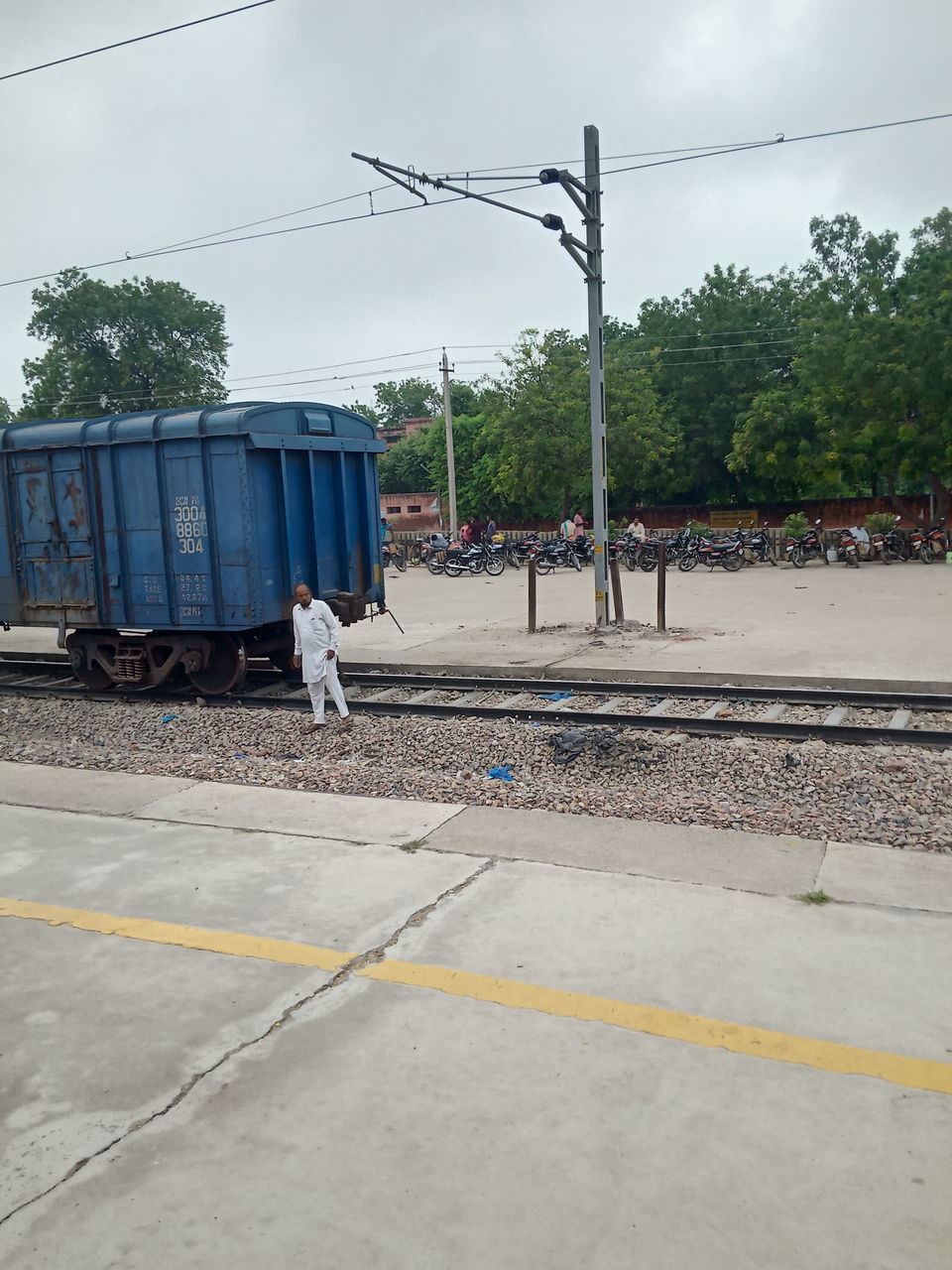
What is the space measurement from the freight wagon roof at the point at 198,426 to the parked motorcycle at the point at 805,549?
17821mm

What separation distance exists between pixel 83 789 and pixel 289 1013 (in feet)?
14.7

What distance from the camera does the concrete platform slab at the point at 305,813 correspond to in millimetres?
6691

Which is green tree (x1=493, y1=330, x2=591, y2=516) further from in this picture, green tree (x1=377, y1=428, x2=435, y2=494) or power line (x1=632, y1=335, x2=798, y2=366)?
green tree (x1=377, y1=428, x2=435, y2=494)

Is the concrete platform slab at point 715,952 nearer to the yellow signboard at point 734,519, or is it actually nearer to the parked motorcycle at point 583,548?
the parked motorcycle at point 583,548

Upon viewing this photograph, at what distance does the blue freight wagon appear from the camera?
11117 mm

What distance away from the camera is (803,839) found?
618cm

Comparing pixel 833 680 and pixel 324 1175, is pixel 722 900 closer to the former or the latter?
pixel 324 1175

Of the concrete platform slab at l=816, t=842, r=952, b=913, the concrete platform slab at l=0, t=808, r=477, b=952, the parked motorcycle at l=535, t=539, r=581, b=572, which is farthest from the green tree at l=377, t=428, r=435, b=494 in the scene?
the concrete platform slab at l=816, t=842, r=952, b=913

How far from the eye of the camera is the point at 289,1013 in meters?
4.23

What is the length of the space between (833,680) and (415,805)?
5.83 metres

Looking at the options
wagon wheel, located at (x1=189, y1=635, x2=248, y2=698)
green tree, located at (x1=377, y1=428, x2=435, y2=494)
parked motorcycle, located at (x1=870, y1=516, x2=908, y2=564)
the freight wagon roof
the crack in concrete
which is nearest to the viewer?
the crack in concrete

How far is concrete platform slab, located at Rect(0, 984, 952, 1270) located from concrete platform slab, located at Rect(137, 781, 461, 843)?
2727 millimetres

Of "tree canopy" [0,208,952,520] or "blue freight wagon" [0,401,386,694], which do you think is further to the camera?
"tree canopy" [0,208,952,520]

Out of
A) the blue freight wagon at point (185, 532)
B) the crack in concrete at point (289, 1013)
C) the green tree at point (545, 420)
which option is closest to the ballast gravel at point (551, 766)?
the blue freight wagon at point (185, 532)
